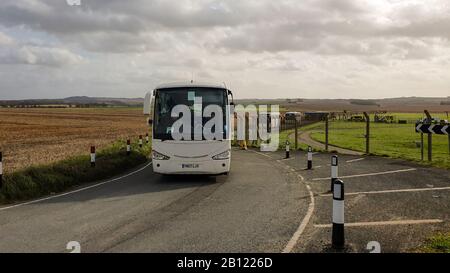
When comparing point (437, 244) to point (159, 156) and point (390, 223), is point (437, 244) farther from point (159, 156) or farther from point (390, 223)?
point (159, 156)

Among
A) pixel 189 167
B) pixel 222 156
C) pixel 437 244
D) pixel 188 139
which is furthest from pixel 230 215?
pixel 188 139

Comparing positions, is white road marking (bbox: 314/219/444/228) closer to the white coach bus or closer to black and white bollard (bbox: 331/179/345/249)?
black and white bollard (bbox: 331/179/345/249)

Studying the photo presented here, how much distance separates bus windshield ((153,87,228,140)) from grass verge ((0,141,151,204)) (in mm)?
2707

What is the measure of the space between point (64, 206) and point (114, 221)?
7.38ft

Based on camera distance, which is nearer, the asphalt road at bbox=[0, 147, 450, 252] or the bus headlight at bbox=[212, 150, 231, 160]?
the asphalt road at bbox=[0, 147, 450, 252]

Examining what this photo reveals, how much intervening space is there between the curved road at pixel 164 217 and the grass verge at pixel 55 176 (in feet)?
2.42

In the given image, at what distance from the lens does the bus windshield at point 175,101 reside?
13.8 meters

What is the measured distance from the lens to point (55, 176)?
1307cm

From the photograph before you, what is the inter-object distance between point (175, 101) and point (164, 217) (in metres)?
5.99

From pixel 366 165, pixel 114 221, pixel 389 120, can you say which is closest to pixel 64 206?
pixel 114 221

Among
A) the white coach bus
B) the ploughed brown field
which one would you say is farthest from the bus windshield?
the ploughed brown field

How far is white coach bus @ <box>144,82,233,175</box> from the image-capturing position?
13.4 metres
